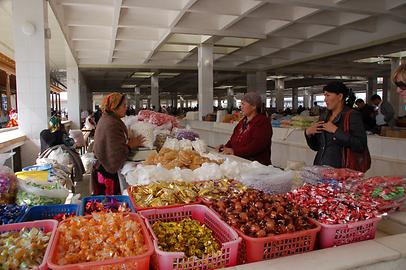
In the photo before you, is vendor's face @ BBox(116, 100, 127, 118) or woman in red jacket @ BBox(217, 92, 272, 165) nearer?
vendor's face @ BBox(116, 100, 127, 118)

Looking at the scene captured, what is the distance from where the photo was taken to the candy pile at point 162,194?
5.53 feet

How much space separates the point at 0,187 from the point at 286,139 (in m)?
6.44

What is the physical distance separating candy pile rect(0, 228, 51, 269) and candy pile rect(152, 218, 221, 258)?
0.42 m

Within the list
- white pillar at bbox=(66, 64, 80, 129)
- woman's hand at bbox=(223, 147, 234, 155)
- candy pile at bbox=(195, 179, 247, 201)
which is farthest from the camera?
white pillar at bbox=(66, 64, 80, 129)

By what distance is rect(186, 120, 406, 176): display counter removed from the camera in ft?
16.6

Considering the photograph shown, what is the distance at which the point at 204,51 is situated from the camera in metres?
11.8

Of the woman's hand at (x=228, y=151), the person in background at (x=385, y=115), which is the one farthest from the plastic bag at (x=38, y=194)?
the person in background at (x=385, y=115)

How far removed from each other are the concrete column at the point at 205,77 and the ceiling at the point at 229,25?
1.47 feet

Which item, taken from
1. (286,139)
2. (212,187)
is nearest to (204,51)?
(286,139)

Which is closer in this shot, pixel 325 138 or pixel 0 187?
pixel 0 187

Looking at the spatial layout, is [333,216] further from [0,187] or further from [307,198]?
[0,187]

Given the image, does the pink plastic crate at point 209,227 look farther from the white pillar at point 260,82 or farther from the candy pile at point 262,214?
the white pillar at point 260,82

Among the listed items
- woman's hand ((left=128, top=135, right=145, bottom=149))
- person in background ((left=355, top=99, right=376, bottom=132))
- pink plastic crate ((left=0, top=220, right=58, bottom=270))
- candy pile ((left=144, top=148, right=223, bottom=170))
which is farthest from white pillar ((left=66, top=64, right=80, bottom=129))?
pink plastic crate ((left=0, top=220, right=58, bottom=270))

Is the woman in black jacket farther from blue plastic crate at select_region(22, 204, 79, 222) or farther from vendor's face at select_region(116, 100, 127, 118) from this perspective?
blue plastic crate at select_region(22, 204, 79, 222)
